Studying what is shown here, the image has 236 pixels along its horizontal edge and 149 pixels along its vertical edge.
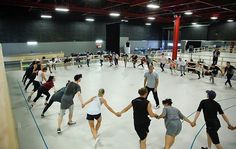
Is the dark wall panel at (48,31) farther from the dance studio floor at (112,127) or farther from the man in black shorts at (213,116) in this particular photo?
the man in black shorts at (213,116)

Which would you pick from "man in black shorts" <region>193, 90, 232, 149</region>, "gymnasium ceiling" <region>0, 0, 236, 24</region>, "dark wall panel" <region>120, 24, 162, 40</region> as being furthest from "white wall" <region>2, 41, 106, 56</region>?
"man in black shorts" <region>193, 90, 232, 149</region>

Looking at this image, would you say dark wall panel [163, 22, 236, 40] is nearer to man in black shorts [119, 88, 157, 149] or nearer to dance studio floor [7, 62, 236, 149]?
dance studio floor [7, 62, 236, 149]

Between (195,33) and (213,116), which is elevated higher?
(195,33)

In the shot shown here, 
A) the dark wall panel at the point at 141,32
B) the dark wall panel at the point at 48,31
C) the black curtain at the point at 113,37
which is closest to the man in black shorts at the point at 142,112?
the dark wall panel at the point at 48,31

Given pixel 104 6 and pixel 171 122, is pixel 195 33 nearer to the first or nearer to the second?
pixel 104 6

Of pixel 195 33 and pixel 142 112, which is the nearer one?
pixel 142 112

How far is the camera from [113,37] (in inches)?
982

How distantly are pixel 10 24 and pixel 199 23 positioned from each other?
84.9 feet

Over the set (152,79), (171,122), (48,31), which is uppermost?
(48,31)

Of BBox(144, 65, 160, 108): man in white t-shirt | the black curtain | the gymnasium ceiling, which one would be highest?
the gymnasium ceiling

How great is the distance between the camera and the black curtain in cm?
2458

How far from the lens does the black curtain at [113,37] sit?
80.6ft

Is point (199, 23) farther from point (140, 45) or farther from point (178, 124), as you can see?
point (178, 124)

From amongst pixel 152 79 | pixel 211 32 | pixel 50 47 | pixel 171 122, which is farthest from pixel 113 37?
pixel 171 122
